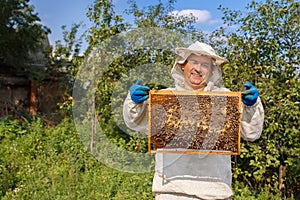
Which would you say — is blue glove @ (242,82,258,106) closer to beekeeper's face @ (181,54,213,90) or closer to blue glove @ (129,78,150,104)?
beekeeper's face @ (181,54,213,90)

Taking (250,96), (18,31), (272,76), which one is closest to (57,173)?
(272,76)

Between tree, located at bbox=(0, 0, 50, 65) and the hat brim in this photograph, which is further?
tree, located at bbox=(0, 0, 50, 65)

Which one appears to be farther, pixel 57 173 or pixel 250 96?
pixel 57 173

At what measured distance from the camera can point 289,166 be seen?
4.23m

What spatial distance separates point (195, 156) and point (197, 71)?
0.39 meters

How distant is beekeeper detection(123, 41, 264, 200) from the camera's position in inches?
71.7

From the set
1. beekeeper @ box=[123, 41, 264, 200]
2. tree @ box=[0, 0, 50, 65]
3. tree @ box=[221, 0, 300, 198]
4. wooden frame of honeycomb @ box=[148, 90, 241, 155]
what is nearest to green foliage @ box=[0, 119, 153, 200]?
tree @ box=[221, 0, 300, 198]

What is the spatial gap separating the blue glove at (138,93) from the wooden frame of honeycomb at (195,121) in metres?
0.04

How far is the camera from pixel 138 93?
1.78 m

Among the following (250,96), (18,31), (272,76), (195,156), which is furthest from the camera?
Result: (18,31)

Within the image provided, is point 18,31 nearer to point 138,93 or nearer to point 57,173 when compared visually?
point 57,173

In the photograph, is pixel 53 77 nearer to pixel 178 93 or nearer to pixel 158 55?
pixel 158 55

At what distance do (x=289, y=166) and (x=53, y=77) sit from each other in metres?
6.39

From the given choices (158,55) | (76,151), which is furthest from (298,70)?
(76,151)
